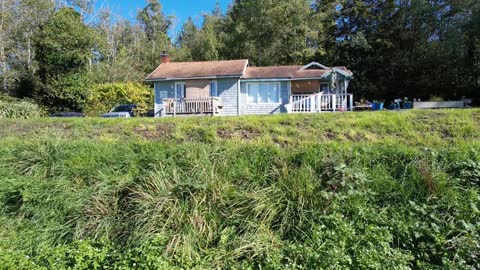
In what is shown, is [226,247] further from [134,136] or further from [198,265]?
[134,136]

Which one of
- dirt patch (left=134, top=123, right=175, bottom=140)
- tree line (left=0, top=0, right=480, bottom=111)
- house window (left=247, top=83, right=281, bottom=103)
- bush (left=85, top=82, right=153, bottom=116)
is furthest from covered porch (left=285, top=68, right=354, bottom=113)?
bush (left=85, top=82, right=153, bottom=116)

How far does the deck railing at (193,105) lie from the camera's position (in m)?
17.8

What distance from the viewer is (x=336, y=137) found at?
690cm

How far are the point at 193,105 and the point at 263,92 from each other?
14.3 ft

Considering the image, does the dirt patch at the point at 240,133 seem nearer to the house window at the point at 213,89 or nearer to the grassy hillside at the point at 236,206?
the grassy hillside at the point at 236,206

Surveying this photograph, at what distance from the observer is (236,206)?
423 centimetres

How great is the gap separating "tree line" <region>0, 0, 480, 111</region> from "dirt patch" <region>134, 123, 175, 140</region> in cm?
1484

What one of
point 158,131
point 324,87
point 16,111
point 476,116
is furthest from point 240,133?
point 324,87

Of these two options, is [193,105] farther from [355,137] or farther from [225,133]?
[355,137]

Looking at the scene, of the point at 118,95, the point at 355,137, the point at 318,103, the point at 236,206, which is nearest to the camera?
the point at 236,206

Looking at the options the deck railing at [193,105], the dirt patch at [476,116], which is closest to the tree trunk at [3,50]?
the deck railing at [193,105]

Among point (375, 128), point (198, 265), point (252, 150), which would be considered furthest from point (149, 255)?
point (375, 128)

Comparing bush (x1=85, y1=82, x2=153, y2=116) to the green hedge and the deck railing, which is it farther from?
the green hedge

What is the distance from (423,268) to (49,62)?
21716 millimetres
